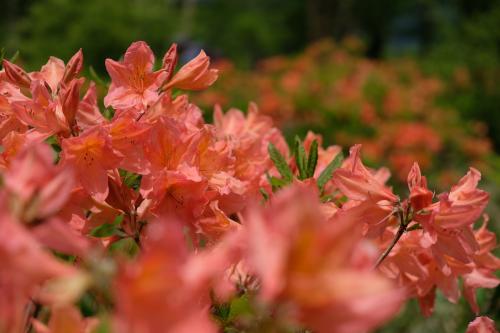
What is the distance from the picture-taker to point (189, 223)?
3.63 feet

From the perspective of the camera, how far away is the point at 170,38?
11.0 metres

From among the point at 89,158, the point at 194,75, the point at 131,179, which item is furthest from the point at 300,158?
the point at 89,158

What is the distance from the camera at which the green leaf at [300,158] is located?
4.54 feet

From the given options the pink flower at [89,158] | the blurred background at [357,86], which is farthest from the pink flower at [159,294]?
the blurred background at [357,86]

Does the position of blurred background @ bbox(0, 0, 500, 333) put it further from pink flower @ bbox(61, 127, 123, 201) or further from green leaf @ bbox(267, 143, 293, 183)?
pink flower @ bbox(61, 127, 123, 201)

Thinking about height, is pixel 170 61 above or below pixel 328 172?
above

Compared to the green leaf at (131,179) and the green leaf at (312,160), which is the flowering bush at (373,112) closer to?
the green leaf at (312,160)

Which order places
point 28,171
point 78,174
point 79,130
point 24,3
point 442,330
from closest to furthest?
1. point 28,171
2. point 78,174
3. point 79,130
4. point 442,330
5. point 24,3

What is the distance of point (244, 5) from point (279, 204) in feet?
92.3

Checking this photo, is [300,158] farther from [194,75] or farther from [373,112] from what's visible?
[373,112]

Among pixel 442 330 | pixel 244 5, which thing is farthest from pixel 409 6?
pixel 442 330

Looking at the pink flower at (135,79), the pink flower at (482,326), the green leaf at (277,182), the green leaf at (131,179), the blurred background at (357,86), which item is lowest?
the blurred background at (357,86)

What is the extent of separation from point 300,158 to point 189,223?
0.38m

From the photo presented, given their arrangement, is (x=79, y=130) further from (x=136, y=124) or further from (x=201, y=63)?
(x=201, y=63)
